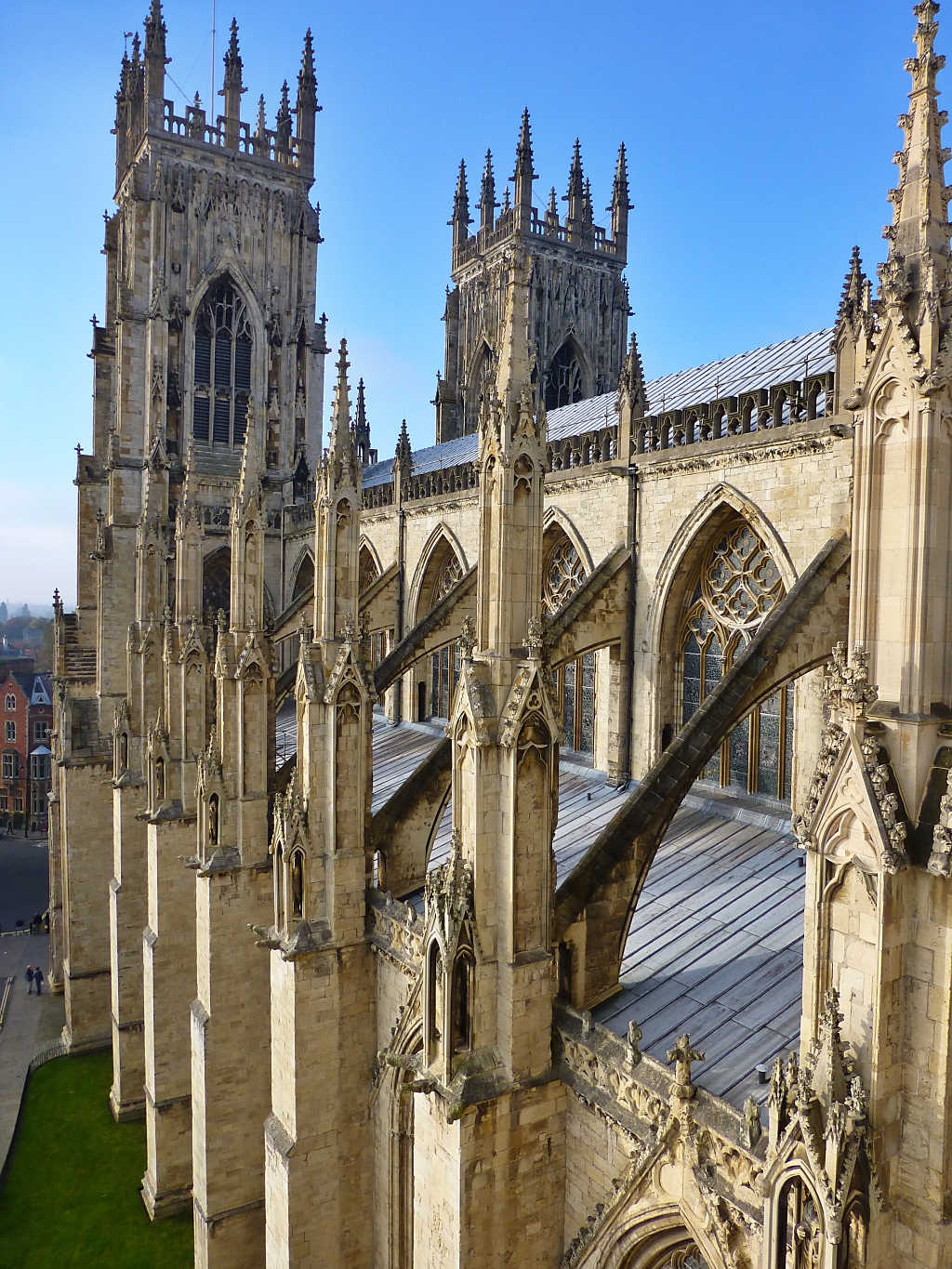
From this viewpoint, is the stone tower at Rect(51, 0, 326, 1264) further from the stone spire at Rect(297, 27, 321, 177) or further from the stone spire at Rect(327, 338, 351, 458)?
the stone spire at Rect(327, 338, 351, 458)

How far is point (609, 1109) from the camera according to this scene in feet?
30.1

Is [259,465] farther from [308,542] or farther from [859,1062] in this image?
[859,1062]

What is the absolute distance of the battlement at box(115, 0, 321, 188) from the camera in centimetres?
3269

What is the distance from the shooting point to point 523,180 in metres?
38.8

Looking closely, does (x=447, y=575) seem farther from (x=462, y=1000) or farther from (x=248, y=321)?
(x=248, y=321)

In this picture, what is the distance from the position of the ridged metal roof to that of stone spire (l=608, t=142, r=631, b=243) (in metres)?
18.6

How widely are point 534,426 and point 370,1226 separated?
12.6 metres

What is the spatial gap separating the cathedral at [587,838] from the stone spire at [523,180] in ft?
56.1

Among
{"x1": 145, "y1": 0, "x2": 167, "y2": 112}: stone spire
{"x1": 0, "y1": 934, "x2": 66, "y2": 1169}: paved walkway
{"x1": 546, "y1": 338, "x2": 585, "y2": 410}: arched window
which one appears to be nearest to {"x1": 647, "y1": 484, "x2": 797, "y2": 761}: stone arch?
{"x1": 0, "y1": 934, "x2": 66, "y2": 1169}: paved walkway

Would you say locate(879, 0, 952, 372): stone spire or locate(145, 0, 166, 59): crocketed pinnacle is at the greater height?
locate(145, 0, 166, 59): crocketed pinnacle

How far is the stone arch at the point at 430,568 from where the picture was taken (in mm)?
23219

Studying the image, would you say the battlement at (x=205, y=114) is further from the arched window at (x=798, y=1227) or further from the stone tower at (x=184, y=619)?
the arched window at (x=798, y=1227)

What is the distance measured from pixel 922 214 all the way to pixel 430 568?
60.6 feet

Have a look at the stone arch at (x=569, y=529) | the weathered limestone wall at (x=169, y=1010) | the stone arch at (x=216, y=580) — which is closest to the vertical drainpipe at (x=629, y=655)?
the stone arch at (x=569, y=529)
